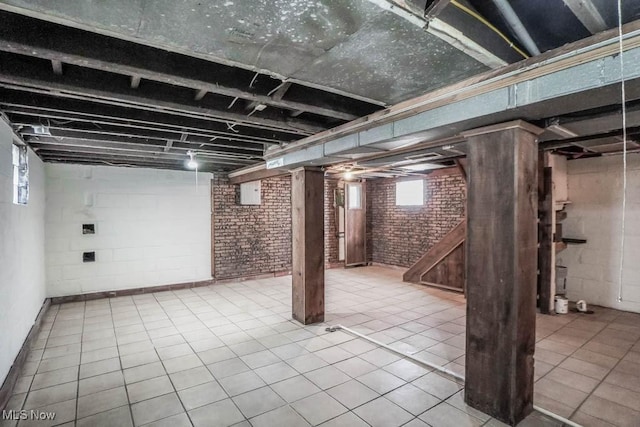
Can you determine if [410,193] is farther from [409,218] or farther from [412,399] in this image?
[412,399]

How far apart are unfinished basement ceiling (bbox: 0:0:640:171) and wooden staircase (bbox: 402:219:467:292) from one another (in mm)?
3845

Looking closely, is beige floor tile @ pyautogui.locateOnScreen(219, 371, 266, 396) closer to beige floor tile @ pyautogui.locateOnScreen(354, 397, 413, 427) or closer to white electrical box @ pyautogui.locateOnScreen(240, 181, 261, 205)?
beige floor tile @ pyautogui.locateOnScreen(354, 397, 413, 427)

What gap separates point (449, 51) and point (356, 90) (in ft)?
2.06

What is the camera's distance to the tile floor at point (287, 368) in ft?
7.43

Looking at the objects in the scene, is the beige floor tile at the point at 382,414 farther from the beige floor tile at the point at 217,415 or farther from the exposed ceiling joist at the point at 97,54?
the exposed ceiling joist at the point at 97,54

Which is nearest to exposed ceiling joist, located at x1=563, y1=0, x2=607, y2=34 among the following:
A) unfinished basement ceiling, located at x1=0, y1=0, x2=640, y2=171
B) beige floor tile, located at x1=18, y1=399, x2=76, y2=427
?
unfinished basement ceiling, located at x1=0, y1=0, x2=640, y2=171

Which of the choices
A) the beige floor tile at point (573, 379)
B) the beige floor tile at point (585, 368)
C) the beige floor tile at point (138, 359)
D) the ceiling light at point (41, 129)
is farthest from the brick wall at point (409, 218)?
the ceiling light at point (41, 129)

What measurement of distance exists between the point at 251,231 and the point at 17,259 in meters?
4.11

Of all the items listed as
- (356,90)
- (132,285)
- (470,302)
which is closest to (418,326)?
(470,302)

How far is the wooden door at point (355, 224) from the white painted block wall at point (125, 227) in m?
3.41

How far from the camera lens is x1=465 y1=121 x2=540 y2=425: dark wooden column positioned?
2.00 m

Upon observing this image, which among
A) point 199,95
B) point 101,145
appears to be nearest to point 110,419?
point 199,95

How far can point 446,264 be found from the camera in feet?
18.9

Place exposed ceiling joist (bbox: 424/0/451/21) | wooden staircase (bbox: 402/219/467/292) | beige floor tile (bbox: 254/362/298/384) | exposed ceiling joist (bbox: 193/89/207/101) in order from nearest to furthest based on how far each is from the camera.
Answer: exposed ceiling joist (bbox: 424/0/451/21), exposed ceiling joist (bbox: 193/89/207/101), beige floor tile (bbox: 254/362/298/384), wooden staircase (bbox: 402/219/467/292)
